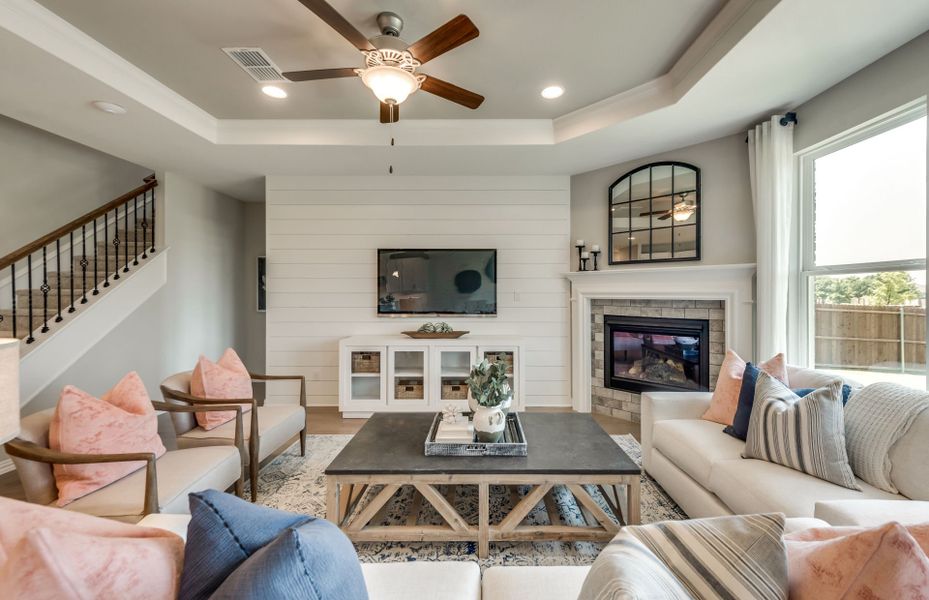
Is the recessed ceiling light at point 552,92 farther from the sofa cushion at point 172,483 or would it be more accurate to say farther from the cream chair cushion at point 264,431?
the sofa cushion at point 172,483

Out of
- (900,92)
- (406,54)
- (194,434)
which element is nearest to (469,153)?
(406,54)

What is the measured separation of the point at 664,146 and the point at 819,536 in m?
3.34

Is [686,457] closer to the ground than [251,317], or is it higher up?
closer to the ground

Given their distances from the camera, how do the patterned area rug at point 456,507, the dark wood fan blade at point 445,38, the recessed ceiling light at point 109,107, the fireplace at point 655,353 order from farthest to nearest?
the fireplace at point 655,353 → the recessed ceiling light at point 109,107 → the patterned area rug at point 456,507 → the dark wood fan blade at point 445,38

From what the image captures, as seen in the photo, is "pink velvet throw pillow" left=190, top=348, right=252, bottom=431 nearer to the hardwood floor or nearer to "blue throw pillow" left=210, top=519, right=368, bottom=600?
the hardwood floor

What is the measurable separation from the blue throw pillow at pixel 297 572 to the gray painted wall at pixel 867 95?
10.7 ft

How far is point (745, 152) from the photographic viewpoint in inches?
122

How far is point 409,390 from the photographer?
150 inches

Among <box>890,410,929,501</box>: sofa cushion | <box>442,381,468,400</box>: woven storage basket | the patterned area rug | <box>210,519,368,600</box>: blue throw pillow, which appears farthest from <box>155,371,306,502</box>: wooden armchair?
<box>890,410,929,501</box>: sofa cushion

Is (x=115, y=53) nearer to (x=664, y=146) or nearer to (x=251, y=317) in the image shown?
(x=251, y=317)

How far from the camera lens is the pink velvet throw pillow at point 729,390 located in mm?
2182

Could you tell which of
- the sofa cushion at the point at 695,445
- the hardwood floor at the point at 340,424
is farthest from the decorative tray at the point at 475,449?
the hardwood floor at the point at 340,424

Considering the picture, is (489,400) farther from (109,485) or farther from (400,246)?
(400,246)

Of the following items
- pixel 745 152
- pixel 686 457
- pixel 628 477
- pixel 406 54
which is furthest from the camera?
pixel 745 152
